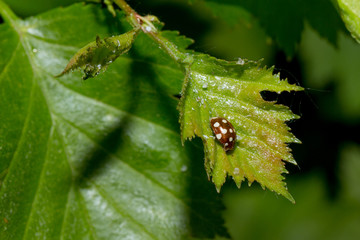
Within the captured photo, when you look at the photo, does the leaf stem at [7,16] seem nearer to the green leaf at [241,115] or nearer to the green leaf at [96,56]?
the green leaf at [96,56]

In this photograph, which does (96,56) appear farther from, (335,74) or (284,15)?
(335,74)

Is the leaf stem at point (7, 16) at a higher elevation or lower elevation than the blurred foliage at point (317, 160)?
higher

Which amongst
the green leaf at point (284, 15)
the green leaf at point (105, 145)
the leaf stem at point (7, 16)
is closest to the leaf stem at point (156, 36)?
the green leaf at point (105, 145)

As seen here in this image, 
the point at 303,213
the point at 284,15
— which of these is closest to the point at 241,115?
the point at 284,15

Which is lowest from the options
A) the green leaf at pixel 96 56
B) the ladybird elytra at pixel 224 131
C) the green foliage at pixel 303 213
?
the green foliage at pixel 303 213

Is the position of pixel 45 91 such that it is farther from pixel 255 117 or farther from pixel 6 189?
pixel 255 117

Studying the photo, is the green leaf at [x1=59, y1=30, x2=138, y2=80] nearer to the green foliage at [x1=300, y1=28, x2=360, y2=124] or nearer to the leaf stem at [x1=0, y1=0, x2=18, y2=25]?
the leaf stem at [x1=0, y1=0, x2=18, y2=25]

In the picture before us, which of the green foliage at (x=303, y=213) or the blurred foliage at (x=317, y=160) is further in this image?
the green foliage at (x=303, y=213)
